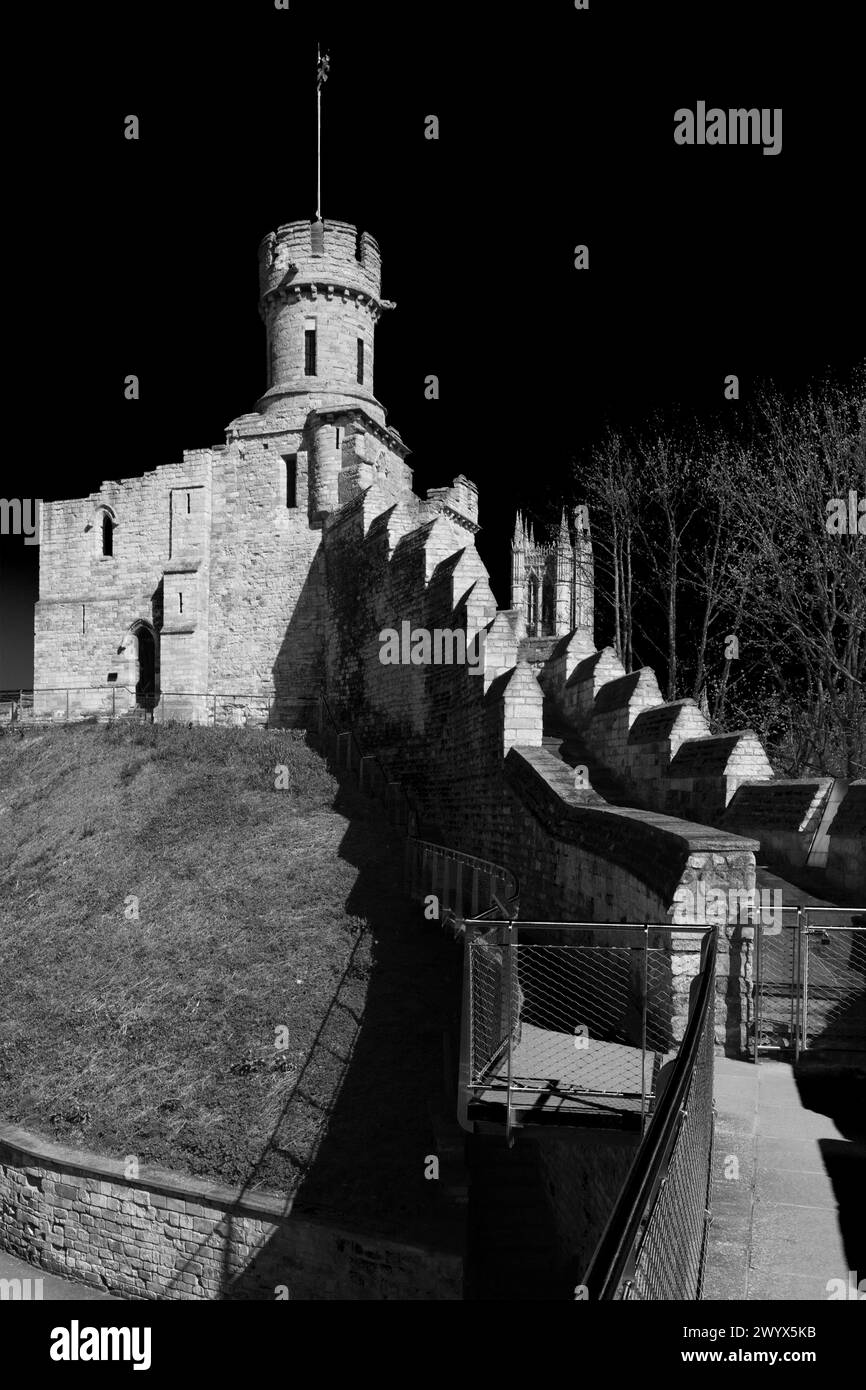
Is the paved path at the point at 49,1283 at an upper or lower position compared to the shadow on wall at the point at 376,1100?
lower

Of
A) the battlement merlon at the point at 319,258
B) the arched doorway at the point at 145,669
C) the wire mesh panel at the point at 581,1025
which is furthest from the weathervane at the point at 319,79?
the wire mesh panel at the point at 581,1025

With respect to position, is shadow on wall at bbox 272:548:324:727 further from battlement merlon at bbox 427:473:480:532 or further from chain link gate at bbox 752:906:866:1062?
chain link gate at bbox 752:906:866:1062

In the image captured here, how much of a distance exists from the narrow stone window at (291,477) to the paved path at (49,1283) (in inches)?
792

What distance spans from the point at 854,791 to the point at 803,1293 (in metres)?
6.65

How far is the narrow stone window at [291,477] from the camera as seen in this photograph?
26828mm

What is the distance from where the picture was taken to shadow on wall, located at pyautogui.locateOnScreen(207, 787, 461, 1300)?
9.52m

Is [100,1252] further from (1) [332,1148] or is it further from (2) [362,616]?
(2) [362,616]

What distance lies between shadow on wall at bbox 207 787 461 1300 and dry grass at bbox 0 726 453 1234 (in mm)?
28

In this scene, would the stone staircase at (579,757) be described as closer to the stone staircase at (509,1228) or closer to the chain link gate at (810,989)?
the chain link gate at (810,989)

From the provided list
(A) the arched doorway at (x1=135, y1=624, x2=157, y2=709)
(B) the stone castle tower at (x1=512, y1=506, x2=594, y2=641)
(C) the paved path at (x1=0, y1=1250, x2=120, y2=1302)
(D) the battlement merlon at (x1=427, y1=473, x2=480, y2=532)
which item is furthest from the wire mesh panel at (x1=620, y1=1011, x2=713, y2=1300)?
(B) the stone castle tower at (x1=512, y1=506, x2=594, y2=641)

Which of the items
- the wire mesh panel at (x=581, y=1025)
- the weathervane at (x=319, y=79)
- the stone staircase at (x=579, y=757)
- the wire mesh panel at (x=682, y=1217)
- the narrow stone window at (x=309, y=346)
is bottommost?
the wire mesh panel at (x=581, y=1025)

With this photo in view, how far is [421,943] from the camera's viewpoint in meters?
14.2

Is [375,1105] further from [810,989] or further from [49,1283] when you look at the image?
[810,989]

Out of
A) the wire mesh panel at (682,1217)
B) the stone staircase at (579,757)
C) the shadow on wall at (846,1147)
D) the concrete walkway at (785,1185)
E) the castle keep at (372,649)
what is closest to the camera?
the wire mesh panel at (682,1217)
